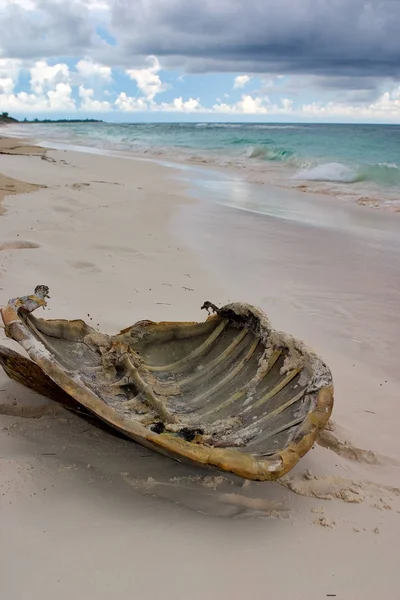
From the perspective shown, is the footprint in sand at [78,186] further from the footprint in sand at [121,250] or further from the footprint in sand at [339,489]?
the footprint in sand at [339,489]

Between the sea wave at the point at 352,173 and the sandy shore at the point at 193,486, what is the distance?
12811 millimetres

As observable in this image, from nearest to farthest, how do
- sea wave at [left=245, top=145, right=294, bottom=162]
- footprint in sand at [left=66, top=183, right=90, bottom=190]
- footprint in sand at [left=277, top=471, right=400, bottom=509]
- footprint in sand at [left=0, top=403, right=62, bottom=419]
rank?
footprint in sand at [left=277, top=471, right=400, bottom=509]
footprint in sand at [left=0, top=403, right=62, bottom=419]
footprint in sand at [left=66, top=183, right=90, bottom=190]
sea wave at [left=245, top=145, right=294, bottom=162]

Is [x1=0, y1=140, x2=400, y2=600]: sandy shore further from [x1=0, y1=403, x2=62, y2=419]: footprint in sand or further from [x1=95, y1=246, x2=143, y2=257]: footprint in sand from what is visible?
[x1=95, y1=246, x2=143, y2=257]: footprint in sand

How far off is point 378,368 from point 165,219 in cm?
564

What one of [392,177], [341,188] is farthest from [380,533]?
[392,177]

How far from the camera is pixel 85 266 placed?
6219 millimetres

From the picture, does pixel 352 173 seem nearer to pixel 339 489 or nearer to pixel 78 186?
pixel 78 186

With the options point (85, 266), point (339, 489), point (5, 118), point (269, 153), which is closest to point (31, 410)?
point (339, 489)

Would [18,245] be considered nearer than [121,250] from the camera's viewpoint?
Yes

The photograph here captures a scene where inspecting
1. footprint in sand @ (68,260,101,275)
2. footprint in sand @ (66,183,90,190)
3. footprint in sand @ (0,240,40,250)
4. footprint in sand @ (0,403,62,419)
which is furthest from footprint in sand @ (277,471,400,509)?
footprint in sand @ (66,183,90,190)

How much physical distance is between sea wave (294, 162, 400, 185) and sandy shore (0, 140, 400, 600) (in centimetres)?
1281

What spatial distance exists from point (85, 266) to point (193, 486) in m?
3.84

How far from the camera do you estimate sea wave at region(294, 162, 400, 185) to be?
1855cm

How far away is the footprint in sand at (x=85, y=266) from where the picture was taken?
608 cm
